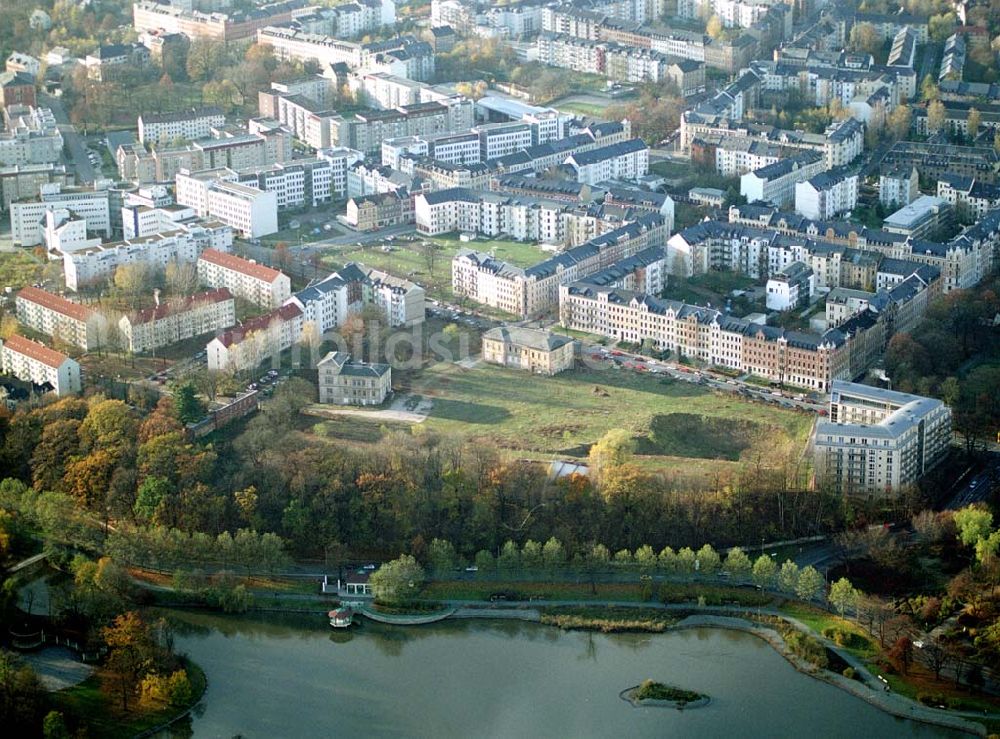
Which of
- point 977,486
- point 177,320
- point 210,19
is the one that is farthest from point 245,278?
point 210,19

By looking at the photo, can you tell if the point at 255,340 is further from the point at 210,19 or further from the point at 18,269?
the point at 210,19

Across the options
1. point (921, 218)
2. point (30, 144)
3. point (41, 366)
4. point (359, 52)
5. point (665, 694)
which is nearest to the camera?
point (665, 694)

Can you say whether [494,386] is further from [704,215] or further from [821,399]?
[704,215]

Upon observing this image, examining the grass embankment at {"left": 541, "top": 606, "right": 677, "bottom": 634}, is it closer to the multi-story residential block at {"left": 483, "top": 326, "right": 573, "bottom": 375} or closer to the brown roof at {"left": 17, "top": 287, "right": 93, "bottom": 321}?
the multi-story residential block at {"left": 483, "top": 326, "right": 573, "bottom": 375}

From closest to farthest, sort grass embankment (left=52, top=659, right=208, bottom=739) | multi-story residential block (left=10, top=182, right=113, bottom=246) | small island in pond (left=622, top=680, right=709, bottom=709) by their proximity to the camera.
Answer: grass embankment (left=52, top=659, right=208, bottom=739), small island in pond (left=622, top=680, right=709, bottom=709), multi-story residential block (left=10, top=182, right=113, bottom=246)

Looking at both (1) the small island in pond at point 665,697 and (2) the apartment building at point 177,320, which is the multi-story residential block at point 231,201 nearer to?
(2) the apartment building at point 177,320

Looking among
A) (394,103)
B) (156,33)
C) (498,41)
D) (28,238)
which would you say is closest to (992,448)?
(28,238)

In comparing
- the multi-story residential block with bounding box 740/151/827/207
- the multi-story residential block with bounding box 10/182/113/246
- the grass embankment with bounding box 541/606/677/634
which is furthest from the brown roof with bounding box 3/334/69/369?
the multi-story residential block with bounding box 740/151/827/207
